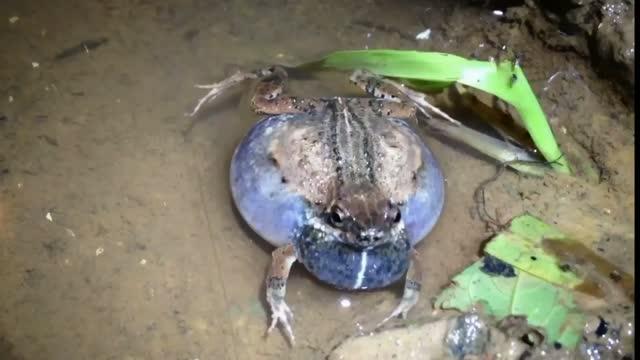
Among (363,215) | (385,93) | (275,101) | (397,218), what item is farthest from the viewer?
(385,93)

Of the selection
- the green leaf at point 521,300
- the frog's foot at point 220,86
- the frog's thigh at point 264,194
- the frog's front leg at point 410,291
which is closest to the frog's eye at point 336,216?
the frog's thigh at point 264,194

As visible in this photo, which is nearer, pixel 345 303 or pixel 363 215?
pixel 363 215

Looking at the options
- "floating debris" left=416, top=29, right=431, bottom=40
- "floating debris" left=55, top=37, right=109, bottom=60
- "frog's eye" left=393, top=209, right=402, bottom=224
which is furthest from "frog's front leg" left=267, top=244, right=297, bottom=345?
"floating debris" left=55, top=37, right=109, bottom=60

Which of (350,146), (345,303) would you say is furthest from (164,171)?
(345,303)

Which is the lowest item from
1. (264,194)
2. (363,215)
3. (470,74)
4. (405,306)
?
(405,306)

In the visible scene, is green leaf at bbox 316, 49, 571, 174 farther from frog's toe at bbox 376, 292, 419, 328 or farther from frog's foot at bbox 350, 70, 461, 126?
frog's toe at bbox 376, 292, 419, 328

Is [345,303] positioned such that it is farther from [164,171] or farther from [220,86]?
[220,86]
